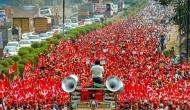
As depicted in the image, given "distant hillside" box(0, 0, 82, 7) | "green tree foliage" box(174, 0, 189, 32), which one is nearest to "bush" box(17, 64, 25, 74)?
"green tree foliage" box(174, 0, 189, 32)

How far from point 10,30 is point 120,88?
191ft

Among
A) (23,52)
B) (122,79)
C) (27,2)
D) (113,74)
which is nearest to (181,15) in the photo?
(23,52)

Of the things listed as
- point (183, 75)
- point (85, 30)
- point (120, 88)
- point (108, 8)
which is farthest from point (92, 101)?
point (108, 8)

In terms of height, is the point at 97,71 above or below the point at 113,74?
above

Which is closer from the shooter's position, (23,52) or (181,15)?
(23,52)

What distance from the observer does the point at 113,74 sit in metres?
35.0

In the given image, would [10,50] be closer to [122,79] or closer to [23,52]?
[23,52]

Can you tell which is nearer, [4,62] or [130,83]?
[130,83]

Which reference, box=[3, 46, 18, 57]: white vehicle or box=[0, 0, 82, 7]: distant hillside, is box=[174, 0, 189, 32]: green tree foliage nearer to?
box=[3, 46, 18, 57]: white vehicle

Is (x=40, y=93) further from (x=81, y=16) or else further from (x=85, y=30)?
(x=81, y=16)

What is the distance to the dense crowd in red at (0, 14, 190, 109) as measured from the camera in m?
29.1

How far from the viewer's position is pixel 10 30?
71.6m

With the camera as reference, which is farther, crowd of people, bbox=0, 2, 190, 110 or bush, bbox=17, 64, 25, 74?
bush, bbox=17, 64, 25, 74

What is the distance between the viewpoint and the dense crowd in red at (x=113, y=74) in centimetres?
2911
